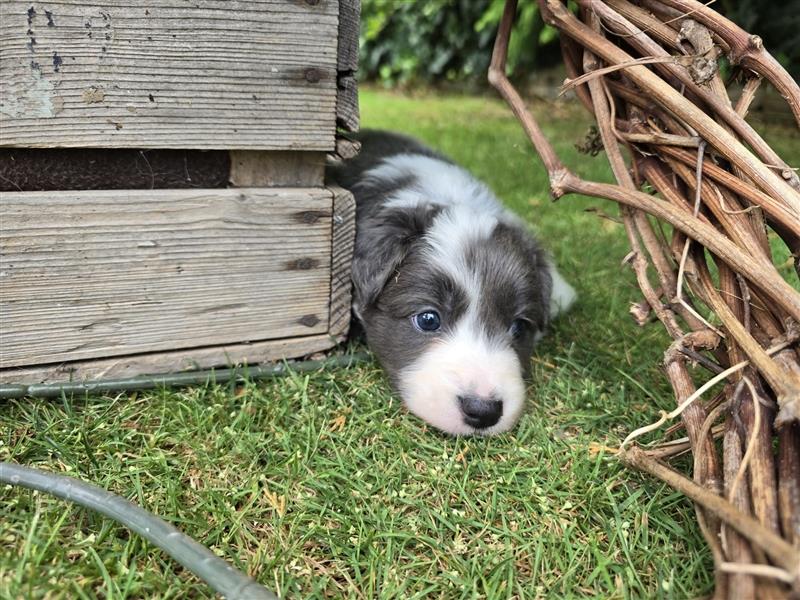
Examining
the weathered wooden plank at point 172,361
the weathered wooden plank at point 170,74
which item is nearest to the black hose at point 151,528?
the weathered wooden plank at point 172,361

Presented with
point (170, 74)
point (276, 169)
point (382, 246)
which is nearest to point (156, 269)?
point (276, 169)

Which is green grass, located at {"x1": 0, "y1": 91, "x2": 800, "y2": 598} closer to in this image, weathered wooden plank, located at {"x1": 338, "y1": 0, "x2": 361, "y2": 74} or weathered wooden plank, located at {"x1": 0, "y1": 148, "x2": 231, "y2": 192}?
weathered wooden plank, located at {"x1": 0, "y1": 148, "x2": 231, "y2": 192}

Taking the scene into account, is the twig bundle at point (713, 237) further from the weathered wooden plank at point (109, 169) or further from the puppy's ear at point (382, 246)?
the weathered wooden plank at point (109, 169)

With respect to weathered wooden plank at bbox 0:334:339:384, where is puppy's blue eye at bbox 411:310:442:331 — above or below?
above

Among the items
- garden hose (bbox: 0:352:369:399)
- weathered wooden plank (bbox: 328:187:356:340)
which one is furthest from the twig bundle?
garden hose (bbox: 0:352:369:399)

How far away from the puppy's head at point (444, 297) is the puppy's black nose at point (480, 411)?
13cm

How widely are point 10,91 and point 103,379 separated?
42.8 inches

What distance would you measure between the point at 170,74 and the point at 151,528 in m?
1.61

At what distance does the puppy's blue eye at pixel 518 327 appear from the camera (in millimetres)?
3073

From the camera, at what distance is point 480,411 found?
8.32 ft

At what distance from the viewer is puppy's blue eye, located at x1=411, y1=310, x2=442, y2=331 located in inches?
118

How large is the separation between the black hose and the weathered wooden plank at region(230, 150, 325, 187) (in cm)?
140

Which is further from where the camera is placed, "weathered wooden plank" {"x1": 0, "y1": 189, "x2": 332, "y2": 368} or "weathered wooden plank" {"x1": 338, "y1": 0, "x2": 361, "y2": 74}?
"weathered wooden plank" {"x1": 338, "y1": 0, "x2": 361, "y2": 74}

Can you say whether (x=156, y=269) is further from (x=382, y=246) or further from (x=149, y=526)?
(x=149, y=526)
